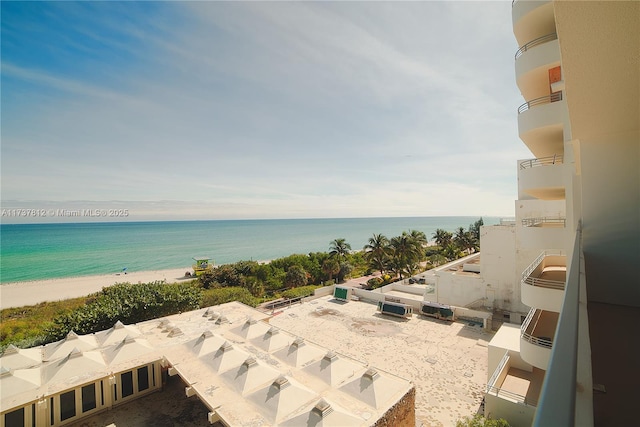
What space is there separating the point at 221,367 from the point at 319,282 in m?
29.3

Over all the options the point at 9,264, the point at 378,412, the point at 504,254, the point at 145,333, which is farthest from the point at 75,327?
the point at 9,264

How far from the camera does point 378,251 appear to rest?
121 feet

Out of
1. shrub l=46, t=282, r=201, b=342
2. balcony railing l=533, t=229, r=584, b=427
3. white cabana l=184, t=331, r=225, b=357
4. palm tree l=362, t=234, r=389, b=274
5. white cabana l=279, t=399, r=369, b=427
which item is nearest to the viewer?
balcony railing l=533, t=229, r=584, b=427

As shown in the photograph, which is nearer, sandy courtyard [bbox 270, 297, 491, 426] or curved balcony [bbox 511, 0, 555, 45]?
curved balcony [bbox 511, 0, 555, 45]

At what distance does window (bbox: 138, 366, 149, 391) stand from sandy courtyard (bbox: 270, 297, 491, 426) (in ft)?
31.5

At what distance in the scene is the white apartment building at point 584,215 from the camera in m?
1.99

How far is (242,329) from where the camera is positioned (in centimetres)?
1625

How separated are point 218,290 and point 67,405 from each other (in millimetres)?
16642

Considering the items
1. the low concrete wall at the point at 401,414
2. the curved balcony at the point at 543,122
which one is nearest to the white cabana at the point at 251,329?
the low concrete wall at the point at 401,414

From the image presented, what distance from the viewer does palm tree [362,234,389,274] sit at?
120ft

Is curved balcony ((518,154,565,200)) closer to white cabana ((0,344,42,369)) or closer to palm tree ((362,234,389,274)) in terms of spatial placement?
white cabana ((0,344,42,369))

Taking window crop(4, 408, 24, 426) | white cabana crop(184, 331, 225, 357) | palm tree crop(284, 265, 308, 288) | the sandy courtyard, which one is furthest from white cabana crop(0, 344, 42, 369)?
palm tree crop(284, 265, 308, 288)

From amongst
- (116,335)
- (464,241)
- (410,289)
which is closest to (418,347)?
(410,289)

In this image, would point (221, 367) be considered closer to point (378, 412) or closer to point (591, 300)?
point (378, 412)
